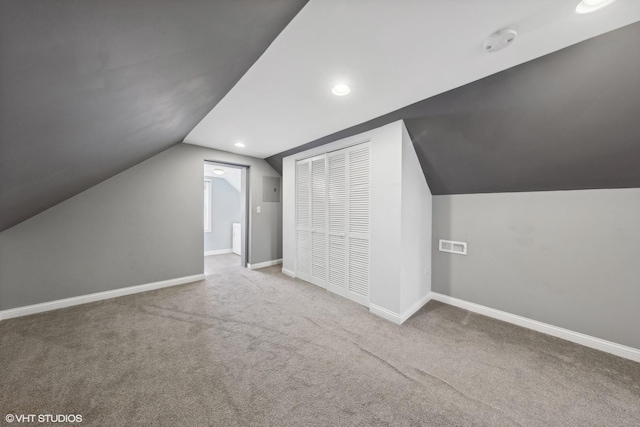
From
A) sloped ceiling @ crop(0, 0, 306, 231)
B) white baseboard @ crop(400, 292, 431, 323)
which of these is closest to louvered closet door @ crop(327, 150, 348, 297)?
white baseboard @ crop(400, 292, 431, 323)

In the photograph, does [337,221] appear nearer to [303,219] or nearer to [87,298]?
[303,219]

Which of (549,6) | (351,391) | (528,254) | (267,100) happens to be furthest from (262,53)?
(528,254)

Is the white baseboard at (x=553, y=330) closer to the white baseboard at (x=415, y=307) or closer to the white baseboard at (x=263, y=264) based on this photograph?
the white baseboard at (x=415, y=307)

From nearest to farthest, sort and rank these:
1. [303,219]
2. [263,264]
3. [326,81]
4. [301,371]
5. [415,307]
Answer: [301,371] → [326,81] → [415,307] → [303,219] → [263,264]

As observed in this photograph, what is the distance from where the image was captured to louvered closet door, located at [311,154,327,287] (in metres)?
3.56

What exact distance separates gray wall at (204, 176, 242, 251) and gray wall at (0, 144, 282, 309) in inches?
94.1

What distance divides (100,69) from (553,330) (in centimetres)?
420

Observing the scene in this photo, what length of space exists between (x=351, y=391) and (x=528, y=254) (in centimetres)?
243

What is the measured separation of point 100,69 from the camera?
1078mm

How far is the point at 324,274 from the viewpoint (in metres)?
3.57

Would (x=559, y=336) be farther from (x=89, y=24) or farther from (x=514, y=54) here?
(x=89, y=24)

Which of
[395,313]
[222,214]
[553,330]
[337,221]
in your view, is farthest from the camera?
[222,214]

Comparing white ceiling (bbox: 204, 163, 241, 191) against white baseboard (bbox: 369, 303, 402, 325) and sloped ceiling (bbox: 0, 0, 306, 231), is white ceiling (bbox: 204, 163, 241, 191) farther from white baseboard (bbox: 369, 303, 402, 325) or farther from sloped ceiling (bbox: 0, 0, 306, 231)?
white baseboard (bbox: 369, 303, 402, 325)

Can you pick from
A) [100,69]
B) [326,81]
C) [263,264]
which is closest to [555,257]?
[326,81]
